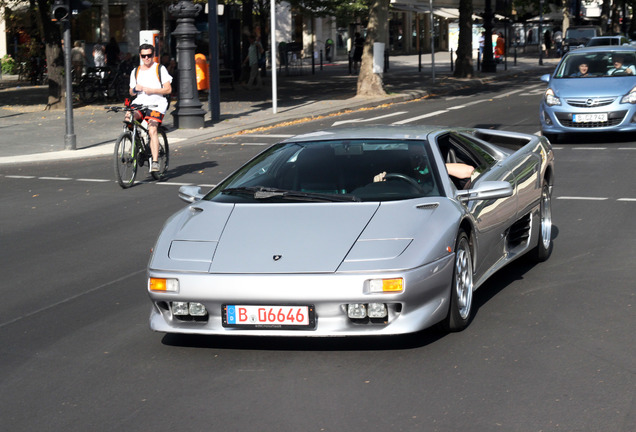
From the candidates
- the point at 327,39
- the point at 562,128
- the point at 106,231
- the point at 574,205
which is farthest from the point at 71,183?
the point at 327,39

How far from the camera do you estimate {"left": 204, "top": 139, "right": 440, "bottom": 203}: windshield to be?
22.1ft

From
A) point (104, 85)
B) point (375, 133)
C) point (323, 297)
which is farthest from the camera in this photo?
point (104, 85)

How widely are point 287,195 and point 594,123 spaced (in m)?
12.6

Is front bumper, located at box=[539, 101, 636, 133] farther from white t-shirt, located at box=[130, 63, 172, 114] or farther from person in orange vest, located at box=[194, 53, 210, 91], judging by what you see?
person in orange vest, located at box=[194, 53, 210, 91]

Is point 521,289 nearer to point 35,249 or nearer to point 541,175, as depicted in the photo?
point 541,175

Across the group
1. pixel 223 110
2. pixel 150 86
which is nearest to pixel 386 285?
pixel 150 86

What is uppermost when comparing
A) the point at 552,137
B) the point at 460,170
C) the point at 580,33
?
the point at 580,33

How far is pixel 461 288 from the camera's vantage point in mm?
6492

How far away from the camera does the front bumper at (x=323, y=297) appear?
5.73 meters

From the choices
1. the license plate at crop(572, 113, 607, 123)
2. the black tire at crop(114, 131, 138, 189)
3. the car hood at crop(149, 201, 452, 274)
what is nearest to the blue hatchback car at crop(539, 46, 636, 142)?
the license plate at crop(572, 113, 607, 123)

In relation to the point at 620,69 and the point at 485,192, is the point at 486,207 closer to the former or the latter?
the point at 485,192

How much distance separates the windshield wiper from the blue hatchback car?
40.6 ft

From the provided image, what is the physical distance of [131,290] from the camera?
8.09 meters

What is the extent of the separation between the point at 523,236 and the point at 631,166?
7.81 m
